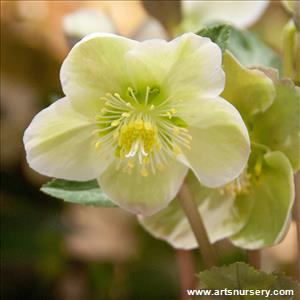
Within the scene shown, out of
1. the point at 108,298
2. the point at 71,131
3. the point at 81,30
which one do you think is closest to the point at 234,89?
the point at 71,131

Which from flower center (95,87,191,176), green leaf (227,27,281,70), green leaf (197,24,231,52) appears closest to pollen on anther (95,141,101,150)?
flower center (95,87,191,176)

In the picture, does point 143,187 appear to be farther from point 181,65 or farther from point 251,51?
point 251,51

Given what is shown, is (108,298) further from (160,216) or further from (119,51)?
(119,51)

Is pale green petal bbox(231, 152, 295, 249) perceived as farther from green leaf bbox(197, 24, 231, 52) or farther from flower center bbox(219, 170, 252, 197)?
green leaf bbox(197, 24, 231, 52)

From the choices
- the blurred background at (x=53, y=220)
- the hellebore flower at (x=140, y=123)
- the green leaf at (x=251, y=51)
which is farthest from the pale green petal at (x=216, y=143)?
the blurred background at (x=53, y=220)

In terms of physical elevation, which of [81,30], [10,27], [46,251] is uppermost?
[81,30]

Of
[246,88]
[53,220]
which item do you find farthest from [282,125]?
[53,220]
